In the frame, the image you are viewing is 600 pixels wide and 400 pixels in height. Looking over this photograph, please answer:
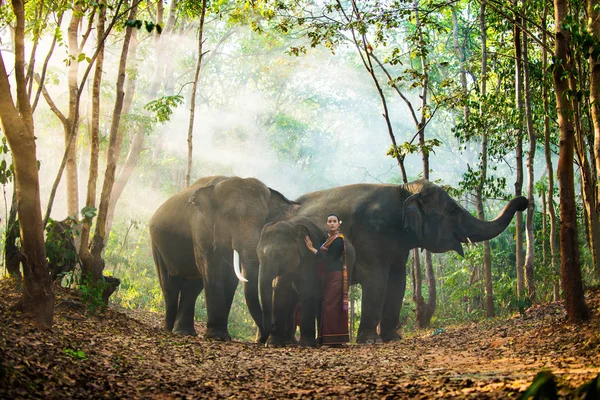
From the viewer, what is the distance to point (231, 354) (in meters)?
8.69

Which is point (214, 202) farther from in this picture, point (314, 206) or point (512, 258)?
point (512, 258)

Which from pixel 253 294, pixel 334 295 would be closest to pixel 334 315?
pixel 334 295

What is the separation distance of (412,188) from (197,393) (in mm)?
8252

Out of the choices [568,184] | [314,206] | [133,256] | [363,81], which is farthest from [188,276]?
[363,81]

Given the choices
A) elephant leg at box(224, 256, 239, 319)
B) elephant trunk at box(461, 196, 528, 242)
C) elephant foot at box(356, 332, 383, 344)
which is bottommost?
elephant foot at box(356, 332, 383, 344)

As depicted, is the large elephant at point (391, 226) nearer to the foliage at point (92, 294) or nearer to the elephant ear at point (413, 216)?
the elephant ear at point (413, 216)

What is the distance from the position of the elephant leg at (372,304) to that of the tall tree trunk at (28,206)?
5.89 meters

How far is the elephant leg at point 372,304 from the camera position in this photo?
1194cm

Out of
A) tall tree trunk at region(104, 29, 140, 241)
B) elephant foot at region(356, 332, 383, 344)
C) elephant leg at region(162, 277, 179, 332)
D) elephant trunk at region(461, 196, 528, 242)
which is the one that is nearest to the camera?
elephant foot at region(356, 332, 383, 344)

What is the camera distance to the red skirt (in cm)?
1067

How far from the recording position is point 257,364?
7.64 m

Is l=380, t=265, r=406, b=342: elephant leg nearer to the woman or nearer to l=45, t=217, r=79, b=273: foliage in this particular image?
the woman

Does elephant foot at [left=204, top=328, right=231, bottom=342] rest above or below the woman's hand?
below

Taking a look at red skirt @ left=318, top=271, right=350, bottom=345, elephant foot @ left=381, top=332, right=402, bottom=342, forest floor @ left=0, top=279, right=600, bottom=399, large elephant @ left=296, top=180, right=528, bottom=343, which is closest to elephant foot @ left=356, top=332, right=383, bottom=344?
large elephant @ left=296, top=180, right=528, bottom=343
